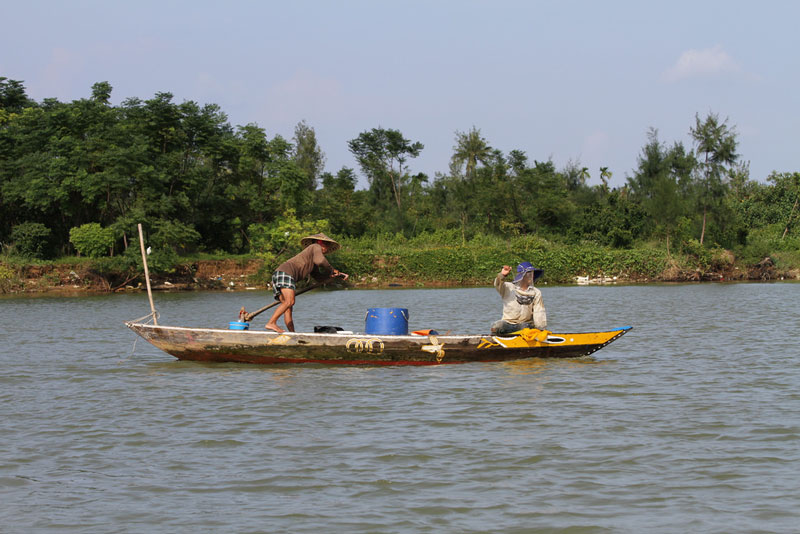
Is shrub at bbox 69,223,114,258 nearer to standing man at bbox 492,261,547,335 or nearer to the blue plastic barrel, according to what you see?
the blue plastic barrel

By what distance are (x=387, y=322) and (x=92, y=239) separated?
1062 inches

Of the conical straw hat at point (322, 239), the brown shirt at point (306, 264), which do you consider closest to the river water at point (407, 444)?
the brown shirt at point (306, 264)

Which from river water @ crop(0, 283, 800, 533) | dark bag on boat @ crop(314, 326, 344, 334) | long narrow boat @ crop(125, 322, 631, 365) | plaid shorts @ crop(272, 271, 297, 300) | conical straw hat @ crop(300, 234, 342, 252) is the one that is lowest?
river water @ crop(0, 283, 800, 533)

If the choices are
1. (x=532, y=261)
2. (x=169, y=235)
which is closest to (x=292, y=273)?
(x=169, y=235)

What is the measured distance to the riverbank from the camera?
34.4 m

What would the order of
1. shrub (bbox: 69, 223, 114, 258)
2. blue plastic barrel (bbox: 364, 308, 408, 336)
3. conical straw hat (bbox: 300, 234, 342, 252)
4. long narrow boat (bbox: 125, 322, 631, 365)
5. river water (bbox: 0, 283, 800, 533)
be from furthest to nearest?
1. shrub (bbox: 69, 223, 114, 258)
2. conical straw hat (bbox: 300, 234, 342, 252)
3. blue plastic barrel (bbox: 364, 308, 408, 336)
4. long narrow boat (bbox: 125, 322, 631, 365)
5. river water (bbox: 0, 283, 800, 533)

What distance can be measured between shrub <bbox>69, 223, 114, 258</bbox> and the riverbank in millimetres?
612

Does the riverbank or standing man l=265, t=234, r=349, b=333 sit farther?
the riverbank

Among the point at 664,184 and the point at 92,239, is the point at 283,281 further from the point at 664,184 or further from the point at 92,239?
the point at 664,184

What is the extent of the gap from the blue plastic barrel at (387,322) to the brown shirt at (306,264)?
0.96 m

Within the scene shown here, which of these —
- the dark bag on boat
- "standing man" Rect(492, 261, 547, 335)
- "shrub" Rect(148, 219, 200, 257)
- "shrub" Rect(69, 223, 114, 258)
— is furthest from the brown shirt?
"shrub" Rect(69, 223, 114, 258)

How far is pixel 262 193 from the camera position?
41.5m

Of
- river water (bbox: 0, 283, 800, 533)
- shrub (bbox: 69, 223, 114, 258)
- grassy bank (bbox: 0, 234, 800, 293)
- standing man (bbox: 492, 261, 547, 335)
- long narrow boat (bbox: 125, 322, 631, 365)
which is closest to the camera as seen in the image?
river water (bbox: 0, 283, 800, 533)

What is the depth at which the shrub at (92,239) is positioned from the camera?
114ft
